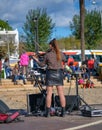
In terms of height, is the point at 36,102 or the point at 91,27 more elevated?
the point at 91,27

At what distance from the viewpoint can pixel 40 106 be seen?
1052cm

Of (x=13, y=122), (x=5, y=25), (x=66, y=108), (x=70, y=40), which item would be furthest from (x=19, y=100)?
(x=5, y=25)

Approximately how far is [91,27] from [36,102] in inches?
2021

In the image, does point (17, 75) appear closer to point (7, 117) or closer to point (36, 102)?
point (36, 102)

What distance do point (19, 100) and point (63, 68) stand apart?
7180mm

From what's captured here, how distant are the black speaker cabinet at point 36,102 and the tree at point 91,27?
165 ft

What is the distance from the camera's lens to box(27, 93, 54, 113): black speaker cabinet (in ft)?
34.0

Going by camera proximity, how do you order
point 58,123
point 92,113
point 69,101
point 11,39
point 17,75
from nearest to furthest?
point 58,123 → point 92,113 → point 69,101 → point 17,75 → point 11,39

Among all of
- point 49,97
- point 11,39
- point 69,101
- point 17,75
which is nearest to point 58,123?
point 49,97

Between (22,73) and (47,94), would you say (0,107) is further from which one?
(22,73)

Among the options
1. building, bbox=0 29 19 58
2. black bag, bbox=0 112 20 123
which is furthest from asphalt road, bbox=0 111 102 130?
building, bbox=0 29 19 58

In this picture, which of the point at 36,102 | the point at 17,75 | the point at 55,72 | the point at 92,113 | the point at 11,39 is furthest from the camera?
the point at 11,39

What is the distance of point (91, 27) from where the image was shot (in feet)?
201

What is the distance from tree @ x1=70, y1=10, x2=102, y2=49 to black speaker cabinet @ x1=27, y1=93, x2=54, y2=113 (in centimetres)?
5021
